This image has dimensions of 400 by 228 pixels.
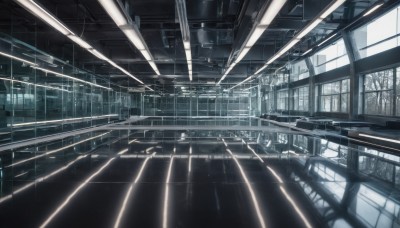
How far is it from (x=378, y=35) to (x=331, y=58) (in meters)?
3.64

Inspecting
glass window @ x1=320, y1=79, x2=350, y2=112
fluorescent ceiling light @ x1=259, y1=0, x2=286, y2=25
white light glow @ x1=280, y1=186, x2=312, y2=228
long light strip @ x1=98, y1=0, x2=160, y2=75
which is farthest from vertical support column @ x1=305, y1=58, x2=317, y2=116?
white light glow @ x1=280, y1=186, x2=312, y2=228

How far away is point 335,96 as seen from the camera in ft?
43.9

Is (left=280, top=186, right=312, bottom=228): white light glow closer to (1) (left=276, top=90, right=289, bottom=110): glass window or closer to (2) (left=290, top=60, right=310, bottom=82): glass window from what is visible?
(1) (left=276, top=90, right=289, bottom=110): glass window

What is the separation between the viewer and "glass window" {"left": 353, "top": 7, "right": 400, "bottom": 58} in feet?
28.4

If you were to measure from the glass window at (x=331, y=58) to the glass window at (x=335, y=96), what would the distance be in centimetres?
98

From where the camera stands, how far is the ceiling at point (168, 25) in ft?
21.4

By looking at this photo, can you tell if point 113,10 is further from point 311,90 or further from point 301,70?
point 301,70

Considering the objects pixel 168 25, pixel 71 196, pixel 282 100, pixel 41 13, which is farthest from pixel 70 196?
pixel 282 100

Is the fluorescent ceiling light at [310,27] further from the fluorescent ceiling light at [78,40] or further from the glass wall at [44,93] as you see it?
the glass wall at [44,93]

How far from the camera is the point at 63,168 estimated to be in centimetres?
396

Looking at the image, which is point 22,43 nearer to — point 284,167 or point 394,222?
point 284,167

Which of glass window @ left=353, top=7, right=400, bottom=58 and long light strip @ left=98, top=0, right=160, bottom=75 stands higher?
glass window @ left=353, top=7, right=400, bottom=58

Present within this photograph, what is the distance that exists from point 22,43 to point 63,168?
5.72 m

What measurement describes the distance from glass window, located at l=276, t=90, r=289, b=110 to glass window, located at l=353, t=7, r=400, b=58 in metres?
5.01
